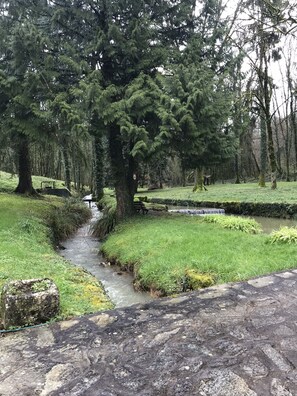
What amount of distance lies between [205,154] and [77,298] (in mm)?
6465

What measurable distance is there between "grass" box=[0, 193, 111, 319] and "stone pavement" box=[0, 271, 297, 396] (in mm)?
620

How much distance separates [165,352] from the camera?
2434mm

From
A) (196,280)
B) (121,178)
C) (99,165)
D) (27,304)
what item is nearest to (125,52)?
(121,178)

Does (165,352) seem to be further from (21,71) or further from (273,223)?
(273,223)

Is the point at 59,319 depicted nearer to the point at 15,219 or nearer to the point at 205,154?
the point at 15,219

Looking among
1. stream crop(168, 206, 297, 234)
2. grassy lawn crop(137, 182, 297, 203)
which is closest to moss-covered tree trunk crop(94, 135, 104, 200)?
grassy lawn crop(137, 182, 297, 203)

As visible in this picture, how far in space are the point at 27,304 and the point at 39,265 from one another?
2.04m

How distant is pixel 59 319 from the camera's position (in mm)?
3158

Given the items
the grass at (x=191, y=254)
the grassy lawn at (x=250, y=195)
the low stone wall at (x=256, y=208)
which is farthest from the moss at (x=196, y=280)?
the grassy lawn at (x=250, y=195)

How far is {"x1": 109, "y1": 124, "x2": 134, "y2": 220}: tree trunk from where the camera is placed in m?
9.62

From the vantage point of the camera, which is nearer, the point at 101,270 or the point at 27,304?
the point at 27,304

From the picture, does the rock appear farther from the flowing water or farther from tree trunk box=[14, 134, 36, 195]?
tree trunk box=[14, 134, 36, 195]

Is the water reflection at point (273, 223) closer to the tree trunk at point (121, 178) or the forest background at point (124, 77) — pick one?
the forest background at point (124, 77)

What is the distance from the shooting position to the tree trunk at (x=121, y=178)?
9617 mm
